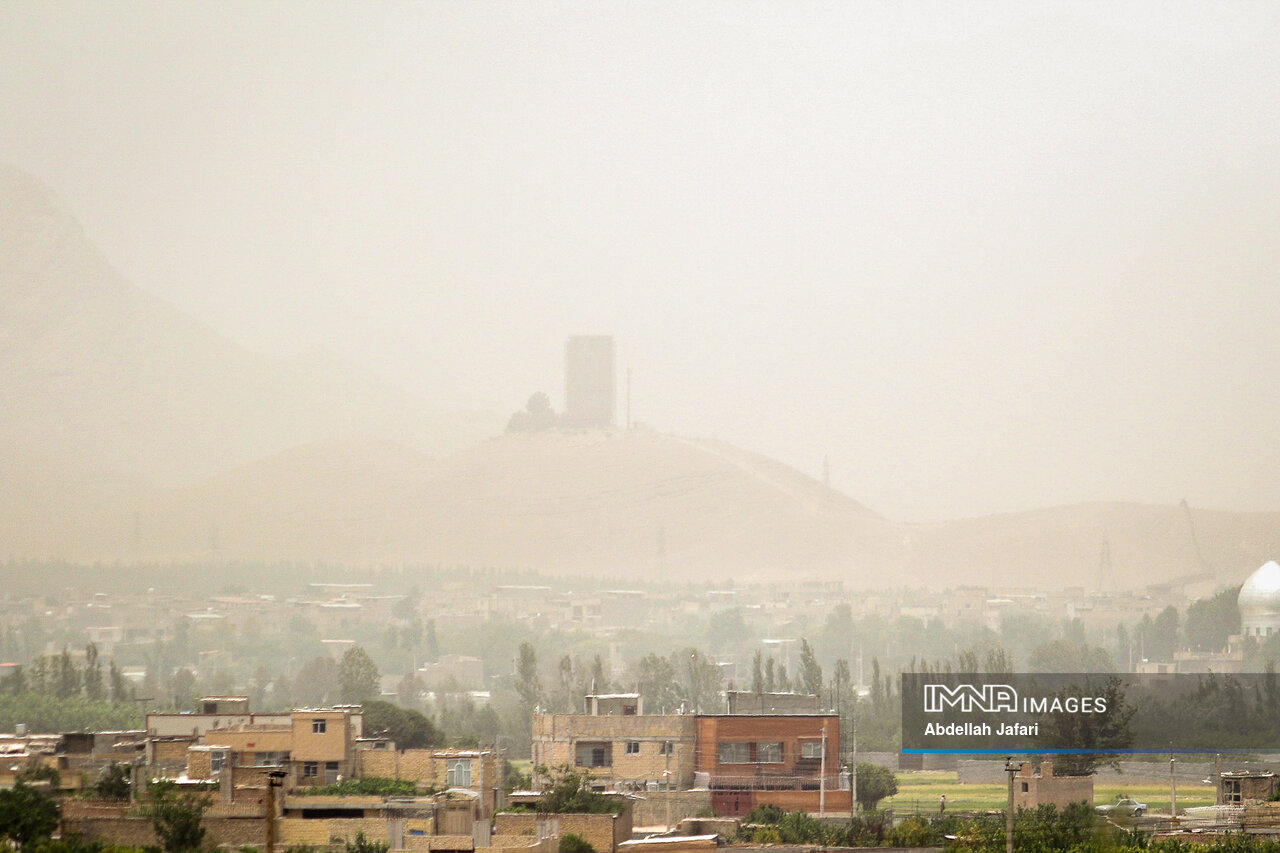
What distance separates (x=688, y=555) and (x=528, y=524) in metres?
13.0

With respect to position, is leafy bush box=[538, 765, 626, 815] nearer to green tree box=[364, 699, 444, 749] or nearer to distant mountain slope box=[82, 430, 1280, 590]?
green tree box=[364, 699, 444, 749]

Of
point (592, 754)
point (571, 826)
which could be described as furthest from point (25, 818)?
point (592, 754)

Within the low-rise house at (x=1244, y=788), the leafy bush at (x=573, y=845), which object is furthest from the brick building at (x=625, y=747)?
the leafy bush at (x=573, y=845)

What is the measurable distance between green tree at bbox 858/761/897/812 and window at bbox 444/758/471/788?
9.78m

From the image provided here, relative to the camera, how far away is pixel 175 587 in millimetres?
151375

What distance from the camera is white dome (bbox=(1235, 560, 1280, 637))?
104 meters

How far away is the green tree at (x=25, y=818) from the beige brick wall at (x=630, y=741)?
12843 mm

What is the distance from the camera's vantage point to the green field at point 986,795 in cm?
4312

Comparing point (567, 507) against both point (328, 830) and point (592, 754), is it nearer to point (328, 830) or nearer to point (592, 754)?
point (592, 754)

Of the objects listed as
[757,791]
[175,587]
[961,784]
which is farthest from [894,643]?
[757,791]

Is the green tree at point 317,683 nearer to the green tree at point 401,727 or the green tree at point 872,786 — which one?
the green tree at point 401,727

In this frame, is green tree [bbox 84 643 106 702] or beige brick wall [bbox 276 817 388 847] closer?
beige brick wall [bbox 276 817 388 847]

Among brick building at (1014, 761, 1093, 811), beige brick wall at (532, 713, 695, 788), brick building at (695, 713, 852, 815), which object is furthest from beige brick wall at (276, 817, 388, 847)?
brick building at (1014, 761, 1093, 811)

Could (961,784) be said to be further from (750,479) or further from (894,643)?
(750,479)
